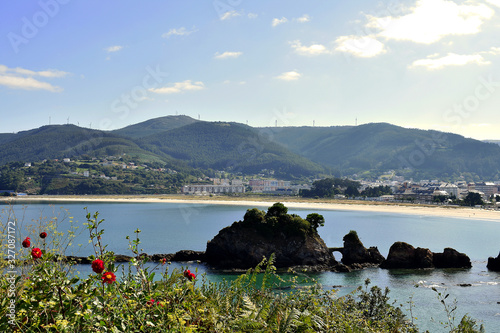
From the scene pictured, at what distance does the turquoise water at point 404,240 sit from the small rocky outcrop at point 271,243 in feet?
7.32

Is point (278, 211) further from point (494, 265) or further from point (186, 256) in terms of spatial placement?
point (494, 265)

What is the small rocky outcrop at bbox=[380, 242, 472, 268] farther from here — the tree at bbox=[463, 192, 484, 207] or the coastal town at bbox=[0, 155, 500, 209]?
the coastal town at bbox=[0, 155, 500, 209]

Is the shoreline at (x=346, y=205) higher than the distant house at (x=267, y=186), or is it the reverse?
the distant house at (x=267, y=186)

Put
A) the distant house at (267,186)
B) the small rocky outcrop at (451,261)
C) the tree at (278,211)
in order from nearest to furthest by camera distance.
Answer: the tree at (278,211)
the small rocky outcrop at (451,261)
the distant house at (267,186)

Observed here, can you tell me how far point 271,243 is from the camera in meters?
34.8

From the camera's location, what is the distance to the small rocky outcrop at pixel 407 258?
116 feet

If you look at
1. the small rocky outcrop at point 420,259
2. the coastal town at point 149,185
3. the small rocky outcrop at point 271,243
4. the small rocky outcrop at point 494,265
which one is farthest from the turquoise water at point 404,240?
the coastal town at point 149,185

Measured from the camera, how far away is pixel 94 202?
390 feet

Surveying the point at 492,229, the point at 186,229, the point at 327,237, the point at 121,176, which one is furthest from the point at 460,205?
the point at 121,176

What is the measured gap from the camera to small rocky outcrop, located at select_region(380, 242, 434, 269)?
3544cm

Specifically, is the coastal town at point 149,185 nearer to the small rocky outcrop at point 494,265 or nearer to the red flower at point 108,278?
the small rocky outcrop at point 494,265

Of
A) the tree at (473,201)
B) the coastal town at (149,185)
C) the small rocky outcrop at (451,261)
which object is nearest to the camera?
the small rocky outcrop at (451,261)

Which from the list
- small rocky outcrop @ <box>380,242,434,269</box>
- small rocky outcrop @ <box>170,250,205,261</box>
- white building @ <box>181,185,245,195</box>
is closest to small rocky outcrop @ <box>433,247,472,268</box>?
small rocky outcrop @ <box>380,242,434,269</box>

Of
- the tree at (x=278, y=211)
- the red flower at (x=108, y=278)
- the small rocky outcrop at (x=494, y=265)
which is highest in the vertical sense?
the red flower at (x=108, y=278)
